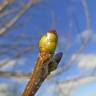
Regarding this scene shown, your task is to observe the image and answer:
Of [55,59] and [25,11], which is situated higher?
[25,11]

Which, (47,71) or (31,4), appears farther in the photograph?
(31,4)

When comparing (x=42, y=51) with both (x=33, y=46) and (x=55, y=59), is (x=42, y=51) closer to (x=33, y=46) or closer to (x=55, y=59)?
(x=55, y=59)

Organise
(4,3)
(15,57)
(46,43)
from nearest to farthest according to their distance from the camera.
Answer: (46,43) → (4,3) → (15,57)

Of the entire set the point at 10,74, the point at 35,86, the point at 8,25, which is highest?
the point at 8,25

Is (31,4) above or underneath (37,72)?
above

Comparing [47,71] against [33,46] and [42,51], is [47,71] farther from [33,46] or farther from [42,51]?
[33,46]

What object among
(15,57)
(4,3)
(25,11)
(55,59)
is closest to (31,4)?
(25,11)

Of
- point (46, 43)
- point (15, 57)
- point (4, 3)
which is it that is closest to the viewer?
point (46, 43)

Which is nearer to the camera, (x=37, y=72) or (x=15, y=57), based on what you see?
(x=37, y=72)

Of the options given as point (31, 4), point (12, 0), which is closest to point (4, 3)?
point (12, 0)
